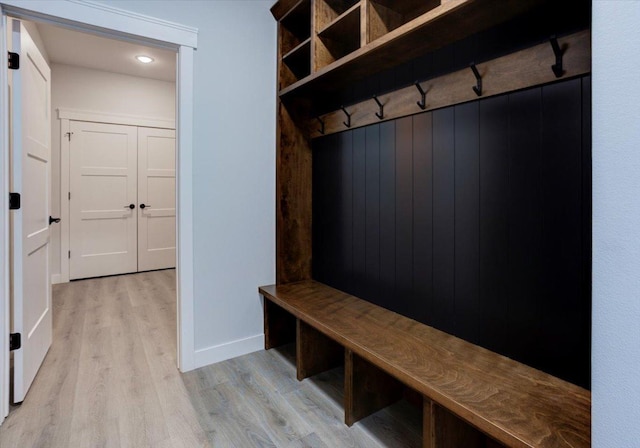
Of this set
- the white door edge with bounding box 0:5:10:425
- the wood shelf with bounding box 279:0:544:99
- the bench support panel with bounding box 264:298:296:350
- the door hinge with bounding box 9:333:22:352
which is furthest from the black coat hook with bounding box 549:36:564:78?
the door hinge with bounding box 9:333:22:352

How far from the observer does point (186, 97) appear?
2.08 m

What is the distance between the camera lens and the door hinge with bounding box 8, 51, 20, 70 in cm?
176

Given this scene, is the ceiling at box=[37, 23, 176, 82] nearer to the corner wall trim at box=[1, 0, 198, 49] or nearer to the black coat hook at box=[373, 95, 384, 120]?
the corner wall trim at box=[1, 0, 198, 49]

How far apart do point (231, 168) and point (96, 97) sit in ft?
11.4

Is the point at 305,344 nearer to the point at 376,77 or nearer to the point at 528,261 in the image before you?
the point at 528,261

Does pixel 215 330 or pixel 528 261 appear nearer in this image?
pixel 528 261

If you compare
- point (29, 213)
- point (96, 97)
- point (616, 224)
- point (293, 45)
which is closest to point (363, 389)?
point (616, 224)

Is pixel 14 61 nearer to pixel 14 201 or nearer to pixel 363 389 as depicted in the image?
pixel 14 201

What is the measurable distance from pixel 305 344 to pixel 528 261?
4.22 ft

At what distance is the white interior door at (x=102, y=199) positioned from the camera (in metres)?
4.42

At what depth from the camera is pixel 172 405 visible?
1.80m

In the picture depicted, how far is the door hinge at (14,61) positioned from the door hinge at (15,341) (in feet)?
4.56

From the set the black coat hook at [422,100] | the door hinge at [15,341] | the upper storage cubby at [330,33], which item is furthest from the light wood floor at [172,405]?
the upper storage cubby at [330,33]

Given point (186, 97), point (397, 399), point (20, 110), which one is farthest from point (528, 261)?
point (20, 110)
